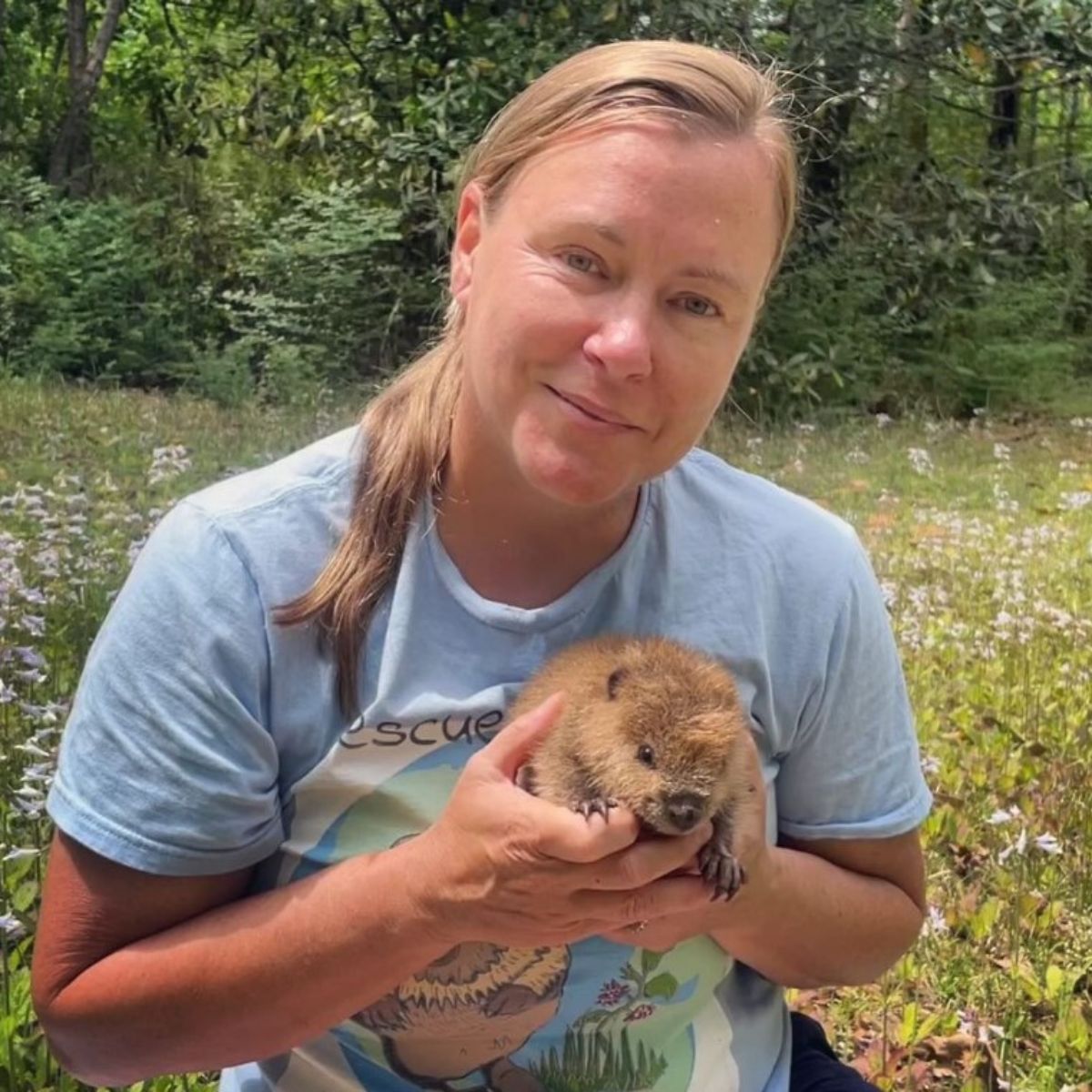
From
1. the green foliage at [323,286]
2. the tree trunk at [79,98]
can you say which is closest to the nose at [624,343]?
the green foliage at [323,286]

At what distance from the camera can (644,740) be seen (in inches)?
42.8

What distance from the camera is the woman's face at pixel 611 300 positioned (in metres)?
1.05

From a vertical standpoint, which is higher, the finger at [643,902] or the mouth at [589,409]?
the mouth at [589,409]

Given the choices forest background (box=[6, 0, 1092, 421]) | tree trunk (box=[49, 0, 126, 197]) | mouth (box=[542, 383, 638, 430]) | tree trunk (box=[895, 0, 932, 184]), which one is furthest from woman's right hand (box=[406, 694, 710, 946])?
tree trunk (box=[895, 0, 932, 184])

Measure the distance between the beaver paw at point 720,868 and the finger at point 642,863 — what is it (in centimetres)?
5

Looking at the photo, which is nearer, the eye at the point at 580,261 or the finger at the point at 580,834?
the finger at the point at 580,834

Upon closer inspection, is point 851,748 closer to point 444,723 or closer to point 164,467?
point 444,723

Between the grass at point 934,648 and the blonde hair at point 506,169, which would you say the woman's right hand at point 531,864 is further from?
the grass at point 934,648

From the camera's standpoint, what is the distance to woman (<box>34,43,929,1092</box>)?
1.05m

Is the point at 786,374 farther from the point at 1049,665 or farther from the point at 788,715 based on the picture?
the point at 788,715

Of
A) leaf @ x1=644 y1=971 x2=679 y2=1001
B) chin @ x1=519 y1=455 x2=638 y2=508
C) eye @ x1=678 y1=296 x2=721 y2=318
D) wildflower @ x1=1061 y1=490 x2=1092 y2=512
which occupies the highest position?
eye @ x1=678 y1=296 x2=721 y2=318

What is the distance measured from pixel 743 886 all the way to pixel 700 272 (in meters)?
0.52

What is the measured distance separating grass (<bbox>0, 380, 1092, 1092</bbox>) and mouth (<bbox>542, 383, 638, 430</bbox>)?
1.03 meters

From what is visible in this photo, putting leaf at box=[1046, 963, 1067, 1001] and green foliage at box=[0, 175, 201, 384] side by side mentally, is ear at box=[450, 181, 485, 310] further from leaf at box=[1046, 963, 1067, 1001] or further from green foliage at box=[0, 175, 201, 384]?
leaf at box=[1046, 963, 1067, 1001]
